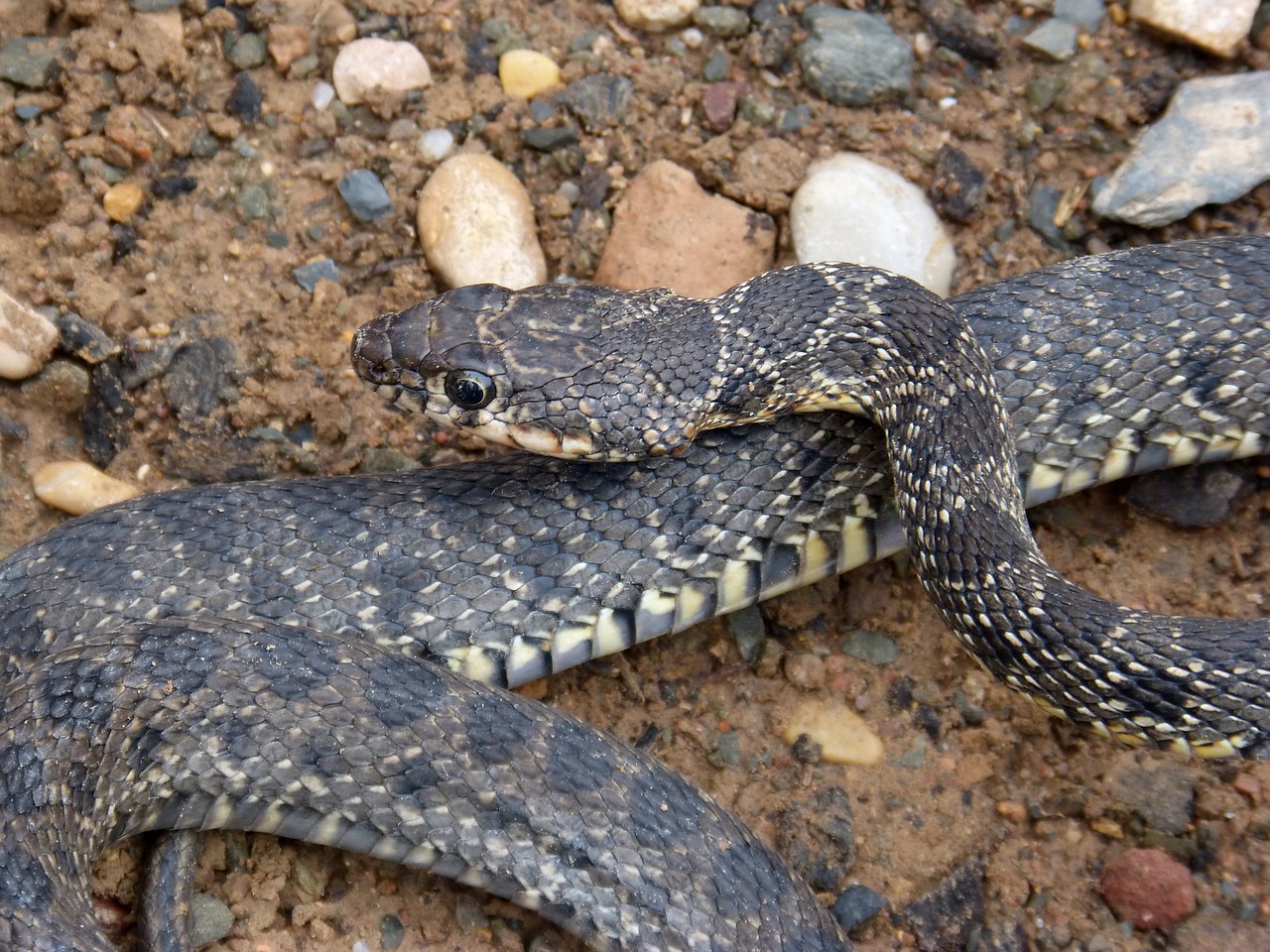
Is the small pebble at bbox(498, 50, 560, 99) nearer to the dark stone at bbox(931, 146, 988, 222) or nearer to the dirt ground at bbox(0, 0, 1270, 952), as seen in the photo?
the dirt ground at bbox(0, 0, 1270, 952)

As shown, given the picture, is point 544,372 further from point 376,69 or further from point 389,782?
point 376,69

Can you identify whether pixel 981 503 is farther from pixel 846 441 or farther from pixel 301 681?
pixel 301 681

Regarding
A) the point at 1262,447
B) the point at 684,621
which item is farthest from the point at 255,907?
the point at 1262,447

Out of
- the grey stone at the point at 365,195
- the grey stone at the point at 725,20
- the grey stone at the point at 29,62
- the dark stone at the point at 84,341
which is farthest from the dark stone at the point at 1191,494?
the grey stone at the point at 29,62

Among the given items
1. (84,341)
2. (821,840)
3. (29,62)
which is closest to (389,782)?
(821,840)

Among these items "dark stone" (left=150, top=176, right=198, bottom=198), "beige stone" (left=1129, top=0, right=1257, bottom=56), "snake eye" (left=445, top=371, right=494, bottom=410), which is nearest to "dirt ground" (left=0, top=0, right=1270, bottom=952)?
"dark stone" (left=150, top=176, right=198, bottom=198)

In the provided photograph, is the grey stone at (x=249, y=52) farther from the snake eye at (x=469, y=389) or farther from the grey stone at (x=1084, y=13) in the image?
the grey stone at (x=1084, y=13)
